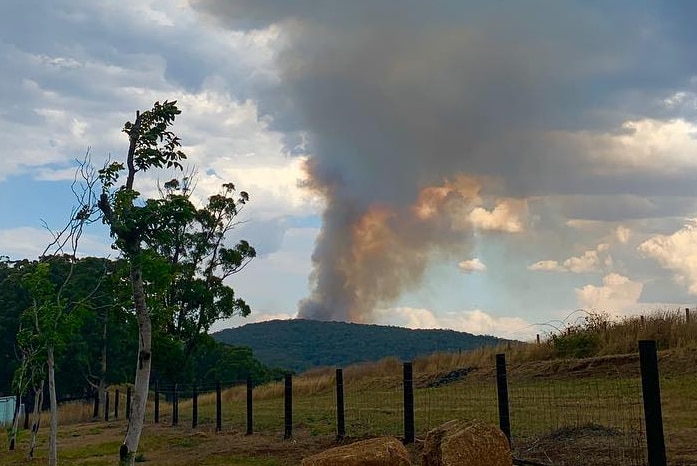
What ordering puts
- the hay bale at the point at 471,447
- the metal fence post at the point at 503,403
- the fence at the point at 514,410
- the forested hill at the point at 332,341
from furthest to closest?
the forested hill at the point at 332,341
the metal fence post at the point at 503,403
the fence at the point at 514,410
the hay bale at the point at 471,447

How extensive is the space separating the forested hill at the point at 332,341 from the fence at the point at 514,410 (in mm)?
88920

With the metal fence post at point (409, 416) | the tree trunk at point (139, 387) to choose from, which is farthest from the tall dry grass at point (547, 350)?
the tree trunk at point (139, 387)

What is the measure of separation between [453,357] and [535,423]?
22.0 metres

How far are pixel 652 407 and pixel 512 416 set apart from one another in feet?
27.5

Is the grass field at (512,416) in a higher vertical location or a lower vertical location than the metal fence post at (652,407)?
lower

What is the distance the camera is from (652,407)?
916 cm

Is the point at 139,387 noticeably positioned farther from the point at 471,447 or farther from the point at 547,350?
the point at 547,350

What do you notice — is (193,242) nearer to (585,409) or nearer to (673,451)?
(585,409)

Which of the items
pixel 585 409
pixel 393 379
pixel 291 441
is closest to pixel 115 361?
pixel 393 379

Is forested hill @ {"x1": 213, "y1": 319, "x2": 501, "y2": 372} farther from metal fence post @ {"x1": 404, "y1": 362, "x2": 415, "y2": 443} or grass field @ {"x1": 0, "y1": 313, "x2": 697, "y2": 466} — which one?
metal fence post @ {"x1": 404, "y1": 362, "x2": 415, "y2": 443}

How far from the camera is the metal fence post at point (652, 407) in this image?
9.08 m

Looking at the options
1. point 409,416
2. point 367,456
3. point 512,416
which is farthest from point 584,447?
point 512,416

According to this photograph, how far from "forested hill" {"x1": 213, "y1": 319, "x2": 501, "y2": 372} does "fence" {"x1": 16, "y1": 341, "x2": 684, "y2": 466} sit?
292 feet

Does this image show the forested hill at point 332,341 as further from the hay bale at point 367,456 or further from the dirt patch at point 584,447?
the hay bale at point 367,456
